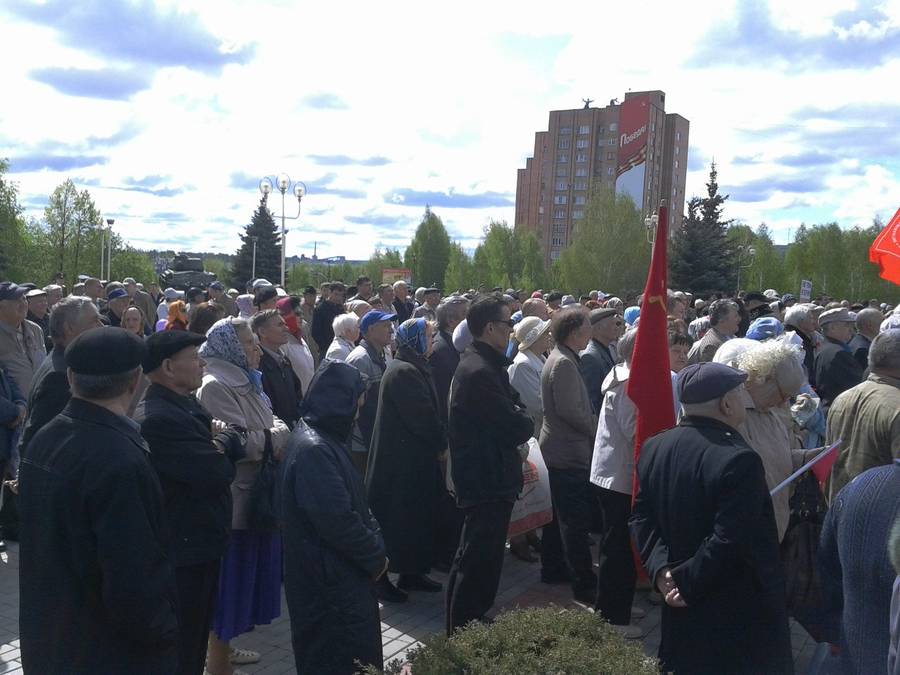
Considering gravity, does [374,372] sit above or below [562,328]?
below

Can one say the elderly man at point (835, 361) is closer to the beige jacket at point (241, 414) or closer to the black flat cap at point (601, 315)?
the black flat cap at point (601, 315)

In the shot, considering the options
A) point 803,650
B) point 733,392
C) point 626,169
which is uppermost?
point 626,169

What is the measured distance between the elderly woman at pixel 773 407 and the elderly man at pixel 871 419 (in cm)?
21

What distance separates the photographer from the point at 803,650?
5.18 m

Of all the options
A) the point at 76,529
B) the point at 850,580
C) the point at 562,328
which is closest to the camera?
the point at 76,529

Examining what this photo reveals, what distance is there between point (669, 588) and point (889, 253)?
18.7 ft

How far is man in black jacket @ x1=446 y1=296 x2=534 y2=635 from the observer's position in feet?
15.3

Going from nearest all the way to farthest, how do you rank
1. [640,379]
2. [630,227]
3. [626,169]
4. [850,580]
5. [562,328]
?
1. [850,580]
2. [640,379]
3. [562,328]
4. [630,227]
5. [626,169]

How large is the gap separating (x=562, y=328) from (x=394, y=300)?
8.57m

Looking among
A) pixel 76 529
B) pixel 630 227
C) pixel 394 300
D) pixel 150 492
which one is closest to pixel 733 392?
pixel 150 492

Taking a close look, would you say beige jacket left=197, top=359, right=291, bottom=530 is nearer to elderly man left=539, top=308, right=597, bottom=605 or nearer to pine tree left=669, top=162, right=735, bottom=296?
elderly man left=539, top=308, right=597, bottom=605

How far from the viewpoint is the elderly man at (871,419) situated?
3820 millimetres

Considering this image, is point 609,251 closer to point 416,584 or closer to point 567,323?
point 567,323

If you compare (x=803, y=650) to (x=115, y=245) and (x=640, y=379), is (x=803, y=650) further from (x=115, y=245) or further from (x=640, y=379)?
(x=115, y=245)
